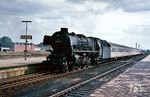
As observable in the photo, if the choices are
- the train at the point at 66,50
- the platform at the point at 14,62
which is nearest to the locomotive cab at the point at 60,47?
the train at the point at 66,50

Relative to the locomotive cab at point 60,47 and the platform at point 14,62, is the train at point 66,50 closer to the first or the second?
the locomotive cab at point 60,47

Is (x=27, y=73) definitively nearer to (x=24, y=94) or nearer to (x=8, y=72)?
(x=8, y=72)

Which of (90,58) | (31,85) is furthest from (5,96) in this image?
(90,58)

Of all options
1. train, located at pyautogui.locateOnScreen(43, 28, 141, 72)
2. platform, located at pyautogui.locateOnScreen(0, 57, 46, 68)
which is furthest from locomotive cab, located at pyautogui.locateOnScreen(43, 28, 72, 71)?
platform, located at pyautogui.locateOnScreen(0, 57, 46, 68)

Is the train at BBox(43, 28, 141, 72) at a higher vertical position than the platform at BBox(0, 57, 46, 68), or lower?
higher

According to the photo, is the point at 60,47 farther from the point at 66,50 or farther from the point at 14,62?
the point at 14,62

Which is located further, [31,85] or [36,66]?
[36,66]

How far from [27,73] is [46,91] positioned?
10.6 metres

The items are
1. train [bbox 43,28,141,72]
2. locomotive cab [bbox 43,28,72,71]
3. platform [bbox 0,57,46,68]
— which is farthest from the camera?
platform [bbox 0,57,46,68]

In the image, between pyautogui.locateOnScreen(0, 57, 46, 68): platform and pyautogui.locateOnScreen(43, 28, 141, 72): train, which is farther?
pyautogui.locateOnScreen(0, 57, 46, 68): platform

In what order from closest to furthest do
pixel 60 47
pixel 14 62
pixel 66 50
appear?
pixel 66 50 → pixel 60 47 → pixel 14 62

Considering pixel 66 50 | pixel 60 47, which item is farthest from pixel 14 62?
pixel 66 50

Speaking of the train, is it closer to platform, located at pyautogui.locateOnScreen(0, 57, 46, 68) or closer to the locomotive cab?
the locomotive cab

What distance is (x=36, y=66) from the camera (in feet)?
95.4
